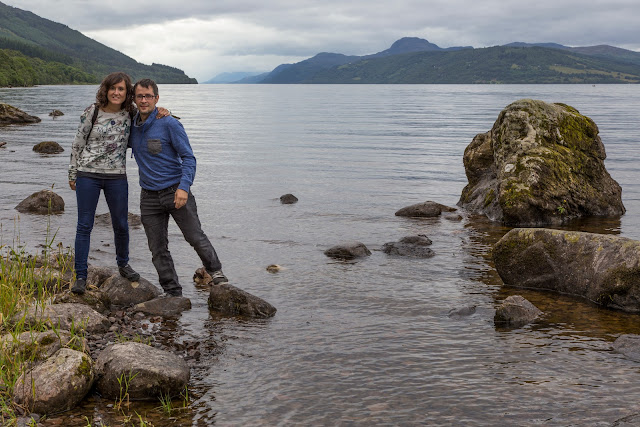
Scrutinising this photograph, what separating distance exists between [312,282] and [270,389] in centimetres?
498

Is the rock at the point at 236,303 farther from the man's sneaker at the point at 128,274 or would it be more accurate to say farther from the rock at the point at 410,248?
the rock at the point at 410,248

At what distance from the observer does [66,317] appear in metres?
8.87

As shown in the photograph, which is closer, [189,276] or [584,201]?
[189,276]

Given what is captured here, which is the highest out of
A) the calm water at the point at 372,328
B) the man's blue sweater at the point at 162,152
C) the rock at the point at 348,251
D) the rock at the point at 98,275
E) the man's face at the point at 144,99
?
the man's face at the point at 144,99

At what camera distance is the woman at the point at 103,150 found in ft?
31.0

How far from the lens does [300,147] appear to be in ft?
137

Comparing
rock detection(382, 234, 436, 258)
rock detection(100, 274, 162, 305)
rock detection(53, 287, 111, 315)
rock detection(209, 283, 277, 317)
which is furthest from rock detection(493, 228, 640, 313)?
rock detection(53, 287, 111, 315)

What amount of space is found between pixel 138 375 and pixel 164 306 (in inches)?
129

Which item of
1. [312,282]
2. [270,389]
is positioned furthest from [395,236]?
[270,389]

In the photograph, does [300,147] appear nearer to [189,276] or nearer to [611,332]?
[189,276]

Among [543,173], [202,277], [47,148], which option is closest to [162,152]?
[202,277]

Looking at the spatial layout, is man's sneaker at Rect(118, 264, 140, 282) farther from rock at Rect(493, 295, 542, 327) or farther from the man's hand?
rock at Rect(493, 295, 542, 327)

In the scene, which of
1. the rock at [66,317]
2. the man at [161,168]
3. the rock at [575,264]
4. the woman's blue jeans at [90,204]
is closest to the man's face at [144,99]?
the man at [161,168]

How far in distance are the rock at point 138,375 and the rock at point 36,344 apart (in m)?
0.67
